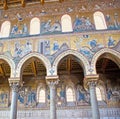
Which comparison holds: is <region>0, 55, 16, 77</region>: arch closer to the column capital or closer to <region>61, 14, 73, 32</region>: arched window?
<region>61, 14, 73, 32</region>: arched window

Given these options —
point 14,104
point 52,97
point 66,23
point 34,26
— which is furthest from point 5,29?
point 52,97

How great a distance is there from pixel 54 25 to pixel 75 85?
5.01m

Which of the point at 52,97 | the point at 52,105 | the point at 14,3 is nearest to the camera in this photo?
the point at 52,105

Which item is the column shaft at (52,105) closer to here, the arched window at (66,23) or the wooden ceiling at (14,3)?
the arched window at (66,23)

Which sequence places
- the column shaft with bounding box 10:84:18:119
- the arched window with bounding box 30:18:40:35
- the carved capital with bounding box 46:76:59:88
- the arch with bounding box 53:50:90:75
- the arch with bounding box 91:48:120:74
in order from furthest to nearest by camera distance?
the arched window with bounding box 30:18:40:35 < the arch with bounding box 91:48:120:74 < the arch with bounding box 53:50:90:75 < the carved capital with bounding box 46:76:59:88 < the column shaft with bounding box 10:84:18:119

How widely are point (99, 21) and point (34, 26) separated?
4.79 metres

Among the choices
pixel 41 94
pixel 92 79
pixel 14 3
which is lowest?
pixel 41 94

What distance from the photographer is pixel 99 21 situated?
14.7 m

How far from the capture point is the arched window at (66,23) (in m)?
14.5

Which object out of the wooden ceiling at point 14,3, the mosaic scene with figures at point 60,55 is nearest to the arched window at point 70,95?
the mosaic scene with figures at point 60,55

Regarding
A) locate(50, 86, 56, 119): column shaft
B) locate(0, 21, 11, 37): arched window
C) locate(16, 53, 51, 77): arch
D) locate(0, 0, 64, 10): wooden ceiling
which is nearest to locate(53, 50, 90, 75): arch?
locate(16, 53, 51, 77): arch

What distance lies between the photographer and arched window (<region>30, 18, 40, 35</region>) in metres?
14.7

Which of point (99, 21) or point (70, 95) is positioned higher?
point (99, 21)

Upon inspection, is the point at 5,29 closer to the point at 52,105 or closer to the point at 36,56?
the point at 36,56
